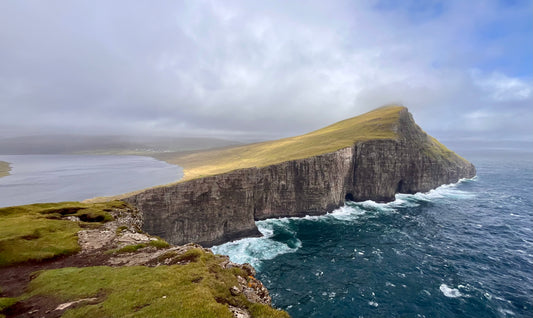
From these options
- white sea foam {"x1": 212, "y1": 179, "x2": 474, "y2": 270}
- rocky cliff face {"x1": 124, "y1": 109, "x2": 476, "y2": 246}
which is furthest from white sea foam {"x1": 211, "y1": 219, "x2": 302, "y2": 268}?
rocky cliff face {"x1": 124, "y1": 109, "x2": 476, "y2": 246}

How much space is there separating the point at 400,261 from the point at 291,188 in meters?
41.2

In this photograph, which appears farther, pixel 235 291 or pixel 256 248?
pixel 256 248

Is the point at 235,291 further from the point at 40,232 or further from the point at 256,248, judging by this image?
the point at 256,248

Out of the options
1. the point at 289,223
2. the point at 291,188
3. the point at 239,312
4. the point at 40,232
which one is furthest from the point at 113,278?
the point at 291,188

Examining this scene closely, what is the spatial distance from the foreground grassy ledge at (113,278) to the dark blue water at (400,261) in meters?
27.3

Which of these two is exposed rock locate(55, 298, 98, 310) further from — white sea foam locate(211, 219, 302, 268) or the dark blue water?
white sea foam locate(211, 219, 302, 268)

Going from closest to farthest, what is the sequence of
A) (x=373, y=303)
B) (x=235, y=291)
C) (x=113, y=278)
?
(x=235, y=291) → (x=113, y=278) → (x=373, y=303)

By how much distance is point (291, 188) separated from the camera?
8106cm

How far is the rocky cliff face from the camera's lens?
199ft

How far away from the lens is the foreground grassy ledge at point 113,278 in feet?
37.0

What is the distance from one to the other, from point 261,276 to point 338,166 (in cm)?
5785

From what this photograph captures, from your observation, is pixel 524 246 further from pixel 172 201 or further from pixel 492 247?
pixel 172 201

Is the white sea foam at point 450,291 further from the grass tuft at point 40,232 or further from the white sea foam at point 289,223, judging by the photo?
the grass tuft at point 40,232

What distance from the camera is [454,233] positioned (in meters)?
62.4
